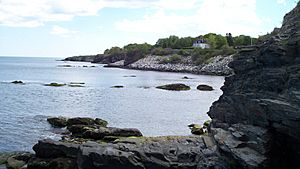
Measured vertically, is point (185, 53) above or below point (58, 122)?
above

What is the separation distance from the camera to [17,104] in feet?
207

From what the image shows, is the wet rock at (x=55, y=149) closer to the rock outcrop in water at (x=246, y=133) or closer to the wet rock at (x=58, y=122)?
the rock outcrop in water at (x=246, y=133)

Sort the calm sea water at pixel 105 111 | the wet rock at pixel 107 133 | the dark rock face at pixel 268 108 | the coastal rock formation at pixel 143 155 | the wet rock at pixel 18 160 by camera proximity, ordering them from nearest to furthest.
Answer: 1. the dark rock face at pixel 268 108
2. the coastal rock formation at pixel 143 155
3. the wet rock at pixel 18 160
4. the wet rock at pixel 107 133
5. the calm sea water at pixel 105 111

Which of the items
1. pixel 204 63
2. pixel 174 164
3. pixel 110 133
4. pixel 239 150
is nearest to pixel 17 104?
pixel 110 133

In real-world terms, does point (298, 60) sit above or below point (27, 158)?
above

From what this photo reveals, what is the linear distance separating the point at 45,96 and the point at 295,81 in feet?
208

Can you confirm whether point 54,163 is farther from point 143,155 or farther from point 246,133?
point 246,133

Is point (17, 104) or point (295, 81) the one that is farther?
point (17, 104)

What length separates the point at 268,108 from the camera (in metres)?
18.4

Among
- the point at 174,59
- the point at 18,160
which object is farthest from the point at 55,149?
the point at 174,59

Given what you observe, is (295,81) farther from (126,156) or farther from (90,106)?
(90,106)

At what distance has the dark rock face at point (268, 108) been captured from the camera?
58.4ft

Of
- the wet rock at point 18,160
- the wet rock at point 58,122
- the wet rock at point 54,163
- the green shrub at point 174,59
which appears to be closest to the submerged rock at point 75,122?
the wet rock at point 58,122

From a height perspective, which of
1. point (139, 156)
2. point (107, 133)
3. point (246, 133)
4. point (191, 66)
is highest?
point (246, 133)
